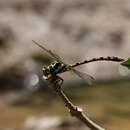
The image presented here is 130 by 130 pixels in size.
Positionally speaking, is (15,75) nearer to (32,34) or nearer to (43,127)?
(32,34)

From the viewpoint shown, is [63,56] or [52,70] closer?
[52,70]

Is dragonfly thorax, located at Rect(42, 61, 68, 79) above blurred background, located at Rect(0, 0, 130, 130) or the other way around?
the other way around

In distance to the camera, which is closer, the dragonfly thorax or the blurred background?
the dragonfly thorax

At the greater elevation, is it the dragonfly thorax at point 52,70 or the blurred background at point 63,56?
the blurred background at point 63,56

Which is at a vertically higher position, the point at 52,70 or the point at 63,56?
the point at 63,56

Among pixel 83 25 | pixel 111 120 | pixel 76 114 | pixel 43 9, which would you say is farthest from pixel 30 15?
pixel 76 114

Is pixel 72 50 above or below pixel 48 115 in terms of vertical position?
above

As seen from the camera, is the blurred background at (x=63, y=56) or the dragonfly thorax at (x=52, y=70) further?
the blurred background at (x=63, y=56)

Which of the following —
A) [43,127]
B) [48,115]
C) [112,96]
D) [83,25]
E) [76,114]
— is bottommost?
[76,114]
